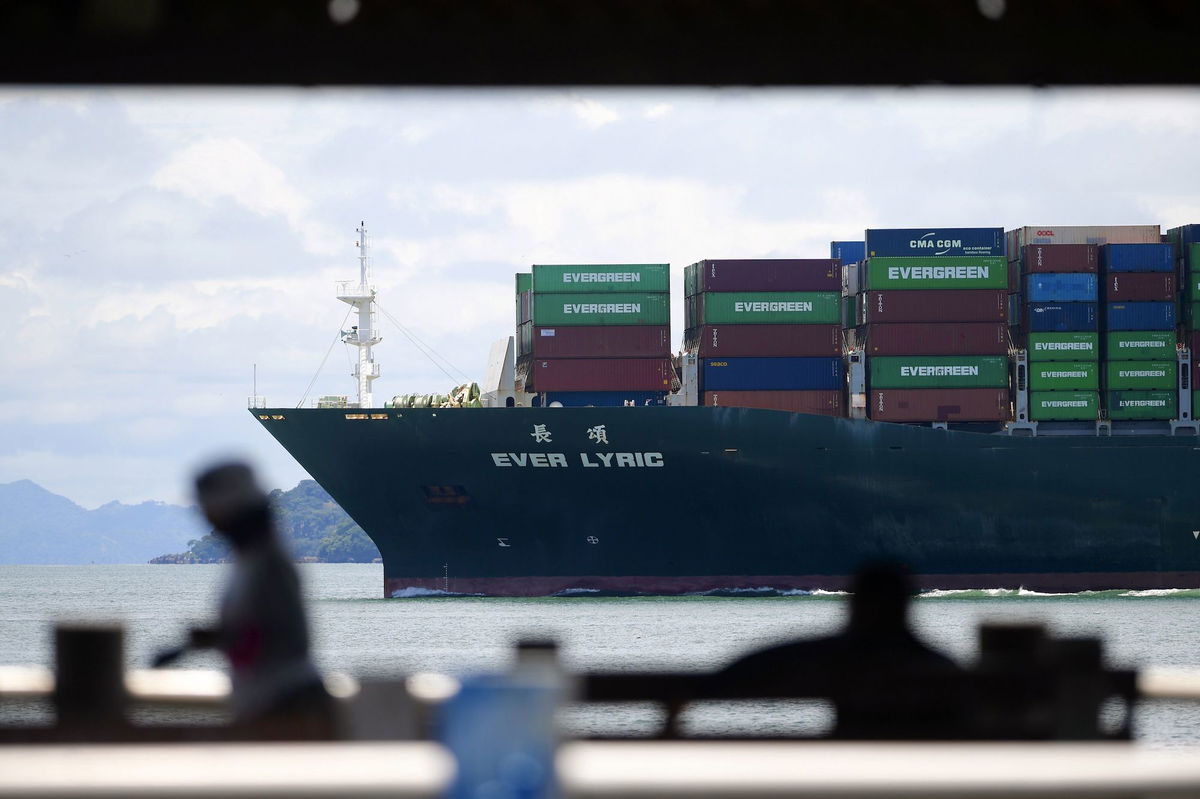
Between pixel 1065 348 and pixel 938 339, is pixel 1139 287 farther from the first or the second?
pixel 938 339

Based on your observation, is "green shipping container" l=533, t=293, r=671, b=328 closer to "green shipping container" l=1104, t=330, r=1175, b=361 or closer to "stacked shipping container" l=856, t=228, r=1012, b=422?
"stacked shipping container" l=856, t=228, r=1012, b=422

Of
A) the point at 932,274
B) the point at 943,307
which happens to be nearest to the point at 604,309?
the point at 932,274

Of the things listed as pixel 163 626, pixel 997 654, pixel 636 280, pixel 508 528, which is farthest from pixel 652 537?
pixel 997 654

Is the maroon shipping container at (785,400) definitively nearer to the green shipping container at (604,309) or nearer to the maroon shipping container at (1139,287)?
the green shipping container at (604,309)

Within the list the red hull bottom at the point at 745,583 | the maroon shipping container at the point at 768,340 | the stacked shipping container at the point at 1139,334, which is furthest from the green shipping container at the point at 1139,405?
the maroon shipping container at the point at 768,340

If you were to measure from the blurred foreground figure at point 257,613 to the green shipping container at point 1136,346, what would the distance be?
34479 mm

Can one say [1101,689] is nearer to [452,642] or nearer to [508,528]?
[452,642]

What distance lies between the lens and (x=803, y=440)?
110 feet

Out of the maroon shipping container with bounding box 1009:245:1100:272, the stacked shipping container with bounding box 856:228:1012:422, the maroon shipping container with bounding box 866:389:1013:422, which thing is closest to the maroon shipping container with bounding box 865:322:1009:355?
the stacked shipping container with bounding box 856:228:1012:422

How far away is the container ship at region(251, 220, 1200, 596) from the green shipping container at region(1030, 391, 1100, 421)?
0.17 ft

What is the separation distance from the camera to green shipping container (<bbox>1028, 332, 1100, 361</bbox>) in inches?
1410

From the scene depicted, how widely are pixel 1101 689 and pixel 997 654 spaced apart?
1.04ft
